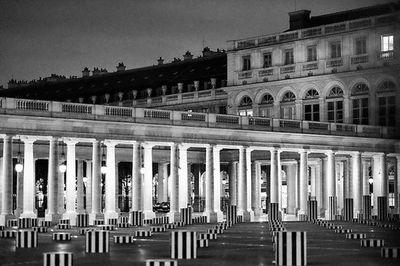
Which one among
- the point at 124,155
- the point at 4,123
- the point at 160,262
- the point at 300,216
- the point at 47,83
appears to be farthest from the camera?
the point at 47,83

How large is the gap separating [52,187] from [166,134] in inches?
489

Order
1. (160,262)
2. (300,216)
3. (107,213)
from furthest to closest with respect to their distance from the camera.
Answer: (300,216)
(107,213)
(160,262)

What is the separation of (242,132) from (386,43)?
22.4 m

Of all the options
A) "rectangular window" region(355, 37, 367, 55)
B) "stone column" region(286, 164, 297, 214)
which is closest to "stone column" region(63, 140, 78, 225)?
"stone column" region(286, 164, 297, 214)

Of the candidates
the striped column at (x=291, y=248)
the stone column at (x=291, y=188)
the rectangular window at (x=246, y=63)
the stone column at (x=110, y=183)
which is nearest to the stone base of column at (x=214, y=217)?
the stone column at (x=110, y=183)

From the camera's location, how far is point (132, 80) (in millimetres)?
139750

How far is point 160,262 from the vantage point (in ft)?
91.8

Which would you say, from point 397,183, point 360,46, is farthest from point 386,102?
point 397,183

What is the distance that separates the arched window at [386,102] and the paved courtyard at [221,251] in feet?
151

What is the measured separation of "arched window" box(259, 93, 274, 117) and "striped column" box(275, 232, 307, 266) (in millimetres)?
78161

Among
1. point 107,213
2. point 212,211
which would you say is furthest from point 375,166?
point 107,213

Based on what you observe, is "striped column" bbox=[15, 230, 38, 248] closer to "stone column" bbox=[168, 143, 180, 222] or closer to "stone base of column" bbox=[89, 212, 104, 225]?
"stone base of column" bbox=[89, 212, 104, 225]

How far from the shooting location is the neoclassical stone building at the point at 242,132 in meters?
73.8

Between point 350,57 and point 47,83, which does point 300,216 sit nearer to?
point 350,57
